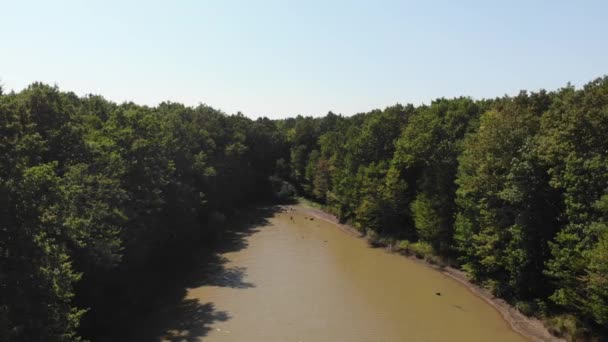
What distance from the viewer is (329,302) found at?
3231 centimetres

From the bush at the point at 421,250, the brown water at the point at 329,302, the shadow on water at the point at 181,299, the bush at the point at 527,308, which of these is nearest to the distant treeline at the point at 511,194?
the bush at the point at 527,308

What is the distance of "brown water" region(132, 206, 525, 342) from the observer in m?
27.0

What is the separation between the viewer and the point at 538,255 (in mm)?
28266

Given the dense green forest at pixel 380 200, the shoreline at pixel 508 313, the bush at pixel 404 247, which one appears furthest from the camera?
the bush at pixel 404 247

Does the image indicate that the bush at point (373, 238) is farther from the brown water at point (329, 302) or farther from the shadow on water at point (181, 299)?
the shadow on water at point (181, 299)

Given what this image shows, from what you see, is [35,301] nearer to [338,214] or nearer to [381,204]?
[381,204]

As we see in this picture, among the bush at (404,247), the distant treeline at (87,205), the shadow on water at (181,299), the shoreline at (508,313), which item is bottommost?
the shadow on water at (181,299)

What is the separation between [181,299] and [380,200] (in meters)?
22.0

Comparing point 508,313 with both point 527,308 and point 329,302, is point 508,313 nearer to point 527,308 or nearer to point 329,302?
point 527,308

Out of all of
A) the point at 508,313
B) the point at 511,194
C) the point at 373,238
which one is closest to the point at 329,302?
the point at 508,313

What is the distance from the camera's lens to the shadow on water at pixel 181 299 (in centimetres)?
2667

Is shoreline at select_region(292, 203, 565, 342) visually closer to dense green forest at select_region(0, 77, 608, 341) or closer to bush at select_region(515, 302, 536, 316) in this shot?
bush at select_region(515, 302, 536, 316)

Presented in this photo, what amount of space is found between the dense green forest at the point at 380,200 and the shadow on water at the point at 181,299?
0.99 meters

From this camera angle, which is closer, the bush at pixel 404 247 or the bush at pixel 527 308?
the bush at pixel 527 308
